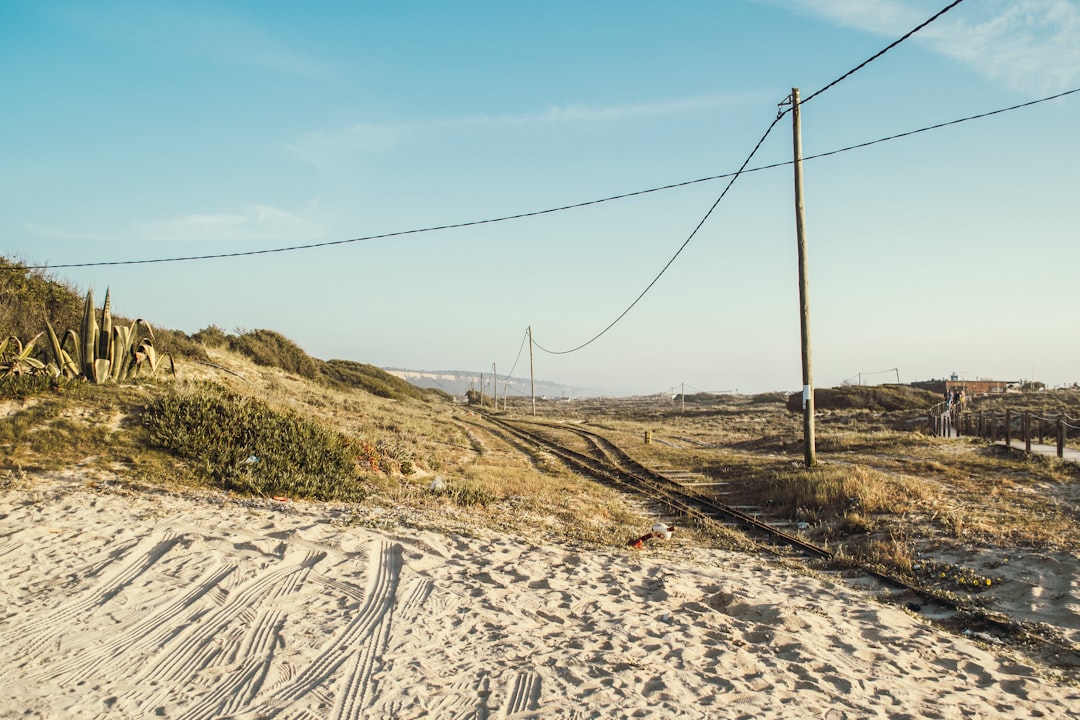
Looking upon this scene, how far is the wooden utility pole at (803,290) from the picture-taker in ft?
50.1

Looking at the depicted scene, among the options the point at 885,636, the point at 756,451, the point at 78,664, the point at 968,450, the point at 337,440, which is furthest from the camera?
the point at 756,451

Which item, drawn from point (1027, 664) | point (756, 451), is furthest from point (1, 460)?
point (756, 451)

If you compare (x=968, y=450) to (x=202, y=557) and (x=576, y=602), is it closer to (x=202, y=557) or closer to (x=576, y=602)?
(x=576, y=602)

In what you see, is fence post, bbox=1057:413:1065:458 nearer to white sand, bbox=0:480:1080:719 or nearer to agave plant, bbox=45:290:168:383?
white sand, bbox=0:480:1080:719

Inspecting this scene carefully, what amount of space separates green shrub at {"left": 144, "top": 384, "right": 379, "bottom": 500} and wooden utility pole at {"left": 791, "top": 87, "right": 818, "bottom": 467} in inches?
389

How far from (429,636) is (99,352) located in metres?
12.1

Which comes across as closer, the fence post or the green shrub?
the green shrub

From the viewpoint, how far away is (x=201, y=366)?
72.6ft

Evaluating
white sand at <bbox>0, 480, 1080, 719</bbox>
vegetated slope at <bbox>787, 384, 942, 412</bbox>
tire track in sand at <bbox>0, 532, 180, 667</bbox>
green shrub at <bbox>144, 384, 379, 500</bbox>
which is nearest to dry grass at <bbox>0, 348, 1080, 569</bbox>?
green shrub at <bbox>144, 384, 379, 500</bbox>

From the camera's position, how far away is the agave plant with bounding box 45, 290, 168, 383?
13.6 metres

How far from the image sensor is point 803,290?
50.1 feet

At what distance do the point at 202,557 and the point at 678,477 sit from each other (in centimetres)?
1298

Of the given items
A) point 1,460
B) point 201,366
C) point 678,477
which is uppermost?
point 201,366

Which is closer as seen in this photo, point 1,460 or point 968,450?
point 1,460
